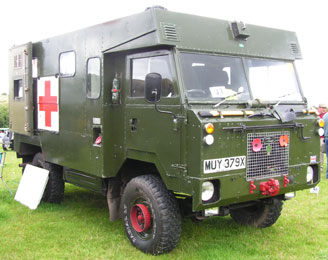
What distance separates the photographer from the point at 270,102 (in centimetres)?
513

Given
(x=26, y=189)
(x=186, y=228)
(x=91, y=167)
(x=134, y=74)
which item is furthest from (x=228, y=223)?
(x=26, y=189)

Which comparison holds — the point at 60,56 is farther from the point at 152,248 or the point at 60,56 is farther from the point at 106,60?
the point at 152,248

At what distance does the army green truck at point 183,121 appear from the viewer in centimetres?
447

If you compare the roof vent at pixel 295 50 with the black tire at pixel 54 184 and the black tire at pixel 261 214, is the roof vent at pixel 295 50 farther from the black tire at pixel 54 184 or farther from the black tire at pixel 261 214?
the black tire at pixel 54 184

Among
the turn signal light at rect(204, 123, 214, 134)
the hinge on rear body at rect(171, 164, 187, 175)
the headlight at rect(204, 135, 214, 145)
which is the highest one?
the turn signal light at rect(204, 123, 214, 134)

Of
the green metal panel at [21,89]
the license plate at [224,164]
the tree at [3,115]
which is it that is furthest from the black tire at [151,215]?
the tree at [3,115]

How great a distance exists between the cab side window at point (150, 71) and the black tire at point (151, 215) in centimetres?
112

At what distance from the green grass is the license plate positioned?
1.19m

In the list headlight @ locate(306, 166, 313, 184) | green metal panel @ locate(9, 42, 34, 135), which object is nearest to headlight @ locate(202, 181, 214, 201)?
headlight @ locate(306, 166, 313, 184)

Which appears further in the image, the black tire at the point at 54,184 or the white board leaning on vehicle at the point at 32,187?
the black tire at the point at 54,184

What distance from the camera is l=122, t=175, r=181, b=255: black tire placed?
4.73 meters

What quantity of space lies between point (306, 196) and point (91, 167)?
437 cm

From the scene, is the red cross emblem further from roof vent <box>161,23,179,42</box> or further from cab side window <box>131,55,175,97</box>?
roof vent <box>161,23,179,42</box>

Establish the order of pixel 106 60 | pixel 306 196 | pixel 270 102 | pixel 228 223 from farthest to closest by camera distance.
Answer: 1. pixel 306 196
2. pixel 228 223
3. pixel 106 60
4. pixel 270 102
